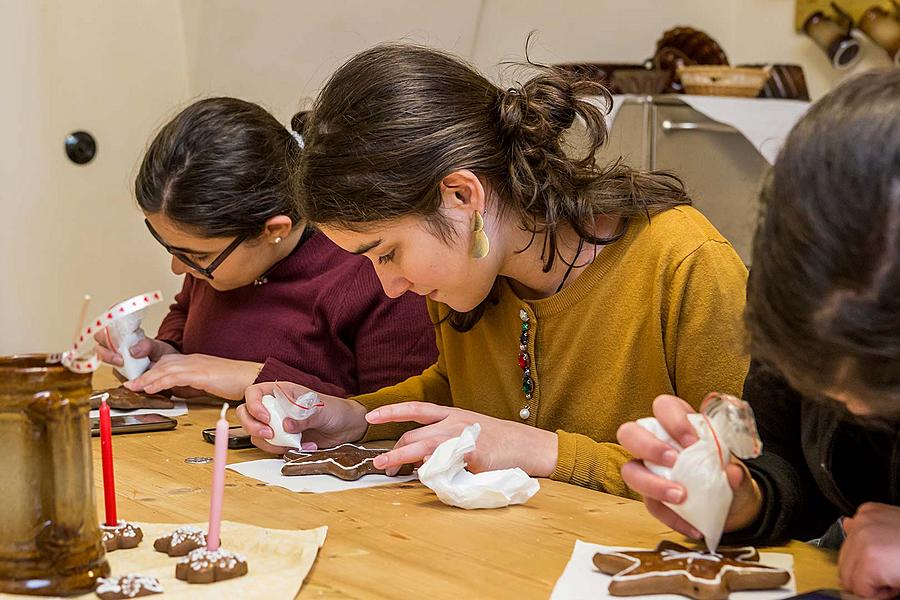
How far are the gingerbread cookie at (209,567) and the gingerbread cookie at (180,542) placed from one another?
6 centimetres

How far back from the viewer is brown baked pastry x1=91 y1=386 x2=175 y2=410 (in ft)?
→ 6.71

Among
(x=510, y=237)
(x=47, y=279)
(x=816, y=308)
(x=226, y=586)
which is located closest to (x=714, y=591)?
(x=816, y=308)

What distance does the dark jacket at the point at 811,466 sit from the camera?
115cm

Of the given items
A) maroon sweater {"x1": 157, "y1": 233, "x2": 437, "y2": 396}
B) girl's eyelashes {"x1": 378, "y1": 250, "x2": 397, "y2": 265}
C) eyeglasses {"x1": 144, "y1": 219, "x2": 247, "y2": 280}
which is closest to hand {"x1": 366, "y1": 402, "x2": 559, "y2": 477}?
girl's eyelashes {"x1": 378, "y1": 250, "x2": 397, "y2": 265}

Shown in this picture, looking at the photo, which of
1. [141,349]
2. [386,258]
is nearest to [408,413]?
[386,258]

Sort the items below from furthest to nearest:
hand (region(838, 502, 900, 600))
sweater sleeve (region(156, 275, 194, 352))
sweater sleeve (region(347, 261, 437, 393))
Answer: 1. sweater sleeve (region(156, 275, 194, 352))
2. sweater sleeve (region(347, 261, 437, 393))
3. hand (region(838, 502, 900, 600))

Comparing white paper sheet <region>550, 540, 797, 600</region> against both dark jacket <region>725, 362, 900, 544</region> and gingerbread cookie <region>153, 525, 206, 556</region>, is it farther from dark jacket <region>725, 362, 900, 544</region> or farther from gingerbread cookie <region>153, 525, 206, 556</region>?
gingerbread cookie <region>153, 525, 206, 556</region>

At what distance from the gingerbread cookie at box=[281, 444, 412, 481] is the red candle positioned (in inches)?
13.3

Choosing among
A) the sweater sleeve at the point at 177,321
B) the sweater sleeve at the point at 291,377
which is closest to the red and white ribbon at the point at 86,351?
the sweater sleeve at the point at 291,377

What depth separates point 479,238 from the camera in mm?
1551

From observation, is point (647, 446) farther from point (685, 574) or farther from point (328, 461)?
point (328, 461)

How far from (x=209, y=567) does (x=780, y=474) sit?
589 millimetres

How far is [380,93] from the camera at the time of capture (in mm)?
1493

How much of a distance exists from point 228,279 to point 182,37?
1550mm
